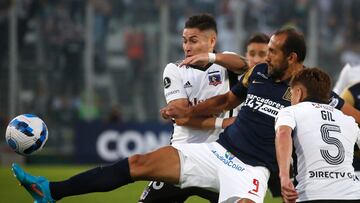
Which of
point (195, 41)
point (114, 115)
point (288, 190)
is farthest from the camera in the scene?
point (114, 115)

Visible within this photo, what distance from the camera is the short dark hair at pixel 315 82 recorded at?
5582mm

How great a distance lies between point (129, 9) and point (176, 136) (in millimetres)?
12041

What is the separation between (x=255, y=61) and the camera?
28.2 ft

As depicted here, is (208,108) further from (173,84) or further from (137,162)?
(137,162)

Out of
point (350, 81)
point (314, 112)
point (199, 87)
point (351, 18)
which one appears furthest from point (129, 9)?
point (314, 112)

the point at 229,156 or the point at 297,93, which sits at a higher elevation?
the point at 297,93

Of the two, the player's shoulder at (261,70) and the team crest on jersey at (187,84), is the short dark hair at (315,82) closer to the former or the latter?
the player's shoulder at (261,70)

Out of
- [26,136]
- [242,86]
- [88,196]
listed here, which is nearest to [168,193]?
[242,86]

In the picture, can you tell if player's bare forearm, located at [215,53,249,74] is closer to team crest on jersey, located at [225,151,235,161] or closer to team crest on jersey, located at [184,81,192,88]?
team crest on jersey, located at [184,81,192,88]

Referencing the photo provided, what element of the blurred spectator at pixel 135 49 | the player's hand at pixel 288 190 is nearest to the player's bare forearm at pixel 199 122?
the player's hand at pixel 288 190

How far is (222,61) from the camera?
6.83 m

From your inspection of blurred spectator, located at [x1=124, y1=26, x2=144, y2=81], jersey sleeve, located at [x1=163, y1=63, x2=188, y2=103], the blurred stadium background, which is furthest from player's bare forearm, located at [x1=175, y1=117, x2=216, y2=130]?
blurred spectator, located at [x1=124, y1=26, x2=144, y2=81]

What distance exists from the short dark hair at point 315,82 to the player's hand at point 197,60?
1.18m

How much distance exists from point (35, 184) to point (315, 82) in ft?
7.15
